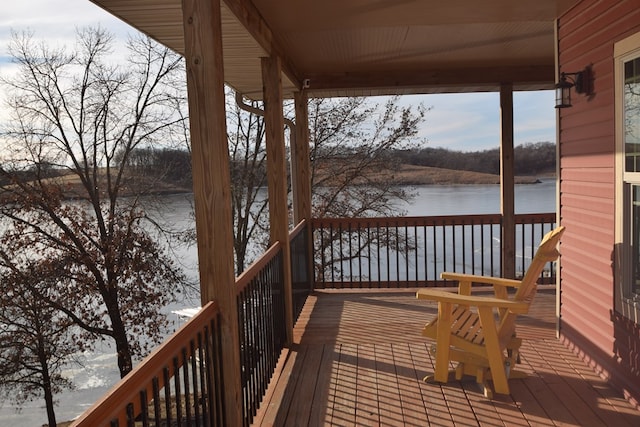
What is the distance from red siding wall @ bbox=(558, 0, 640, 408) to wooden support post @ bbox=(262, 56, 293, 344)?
7.58 ft

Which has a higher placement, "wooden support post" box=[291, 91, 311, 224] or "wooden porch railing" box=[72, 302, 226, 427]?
"wooden support post" box=[291, 91, 311, 224]

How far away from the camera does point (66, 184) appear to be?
1255 centimetres

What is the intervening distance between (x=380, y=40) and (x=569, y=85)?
1.71 metres

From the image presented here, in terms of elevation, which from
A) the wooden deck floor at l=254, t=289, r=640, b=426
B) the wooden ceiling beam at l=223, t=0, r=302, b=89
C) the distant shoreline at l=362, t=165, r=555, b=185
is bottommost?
the wooden deck floor at l=254, t=289, r=640, b=426

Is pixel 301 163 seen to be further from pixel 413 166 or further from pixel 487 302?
pixel 413 166

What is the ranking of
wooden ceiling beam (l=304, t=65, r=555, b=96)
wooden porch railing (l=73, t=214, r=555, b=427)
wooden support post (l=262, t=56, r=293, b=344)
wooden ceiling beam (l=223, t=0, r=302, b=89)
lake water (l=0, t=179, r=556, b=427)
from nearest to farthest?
wooden porch railing (l=73, t=214, r=555, b=427) → wooden ceiling beam (l=223, t=0, r=302, b=89) → wooden support post (l=262, t=56, r=293, b=344) → wooden ceiling beam (l=304, t=65, r=555, b=96) → lake water (l=0, t=179, r=556, b=427)

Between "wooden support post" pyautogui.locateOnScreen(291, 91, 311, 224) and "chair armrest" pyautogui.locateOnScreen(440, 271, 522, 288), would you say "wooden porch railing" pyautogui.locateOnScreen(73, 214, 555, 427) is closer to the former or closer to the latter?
"wooden support post" pyautogui.locateOnScreen(291, 91, 311, 224)

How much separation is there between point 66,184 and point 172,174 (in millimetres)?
2521

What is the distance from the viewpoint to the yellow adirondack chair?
139 inches

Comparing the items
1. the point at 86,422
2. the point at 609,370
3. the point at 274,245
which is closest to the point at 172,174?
the point at 274,245

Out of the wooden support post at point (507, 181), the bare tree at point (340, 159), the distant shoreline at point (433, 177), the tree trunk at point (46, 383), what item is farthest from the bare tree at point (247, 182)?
the wooden support post at point (507, 181)

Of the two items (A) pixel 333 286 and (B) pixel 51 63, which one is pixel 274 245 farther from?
(B) pixel 51 63

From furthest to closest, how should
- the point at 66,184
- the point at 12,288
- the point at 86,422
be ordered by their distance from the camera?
the point at 66,184, the point at 12,288, the point at 86,422

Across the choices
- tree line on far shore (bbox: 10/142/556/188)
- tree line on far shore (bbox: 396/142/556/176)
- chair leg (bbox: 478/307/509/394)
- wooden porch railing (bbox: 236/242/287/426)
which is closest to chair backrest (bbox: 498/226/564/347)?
chair leg (bbox: 478/307/509/394)
